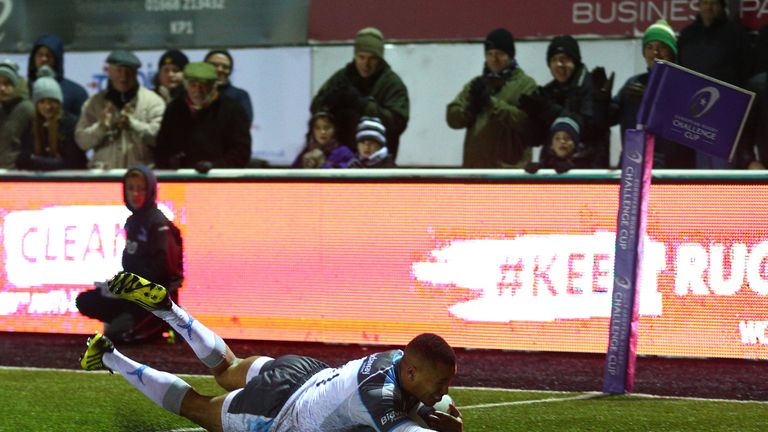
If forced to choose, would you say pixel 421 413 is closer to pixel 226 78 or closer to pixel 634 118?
pixel 634 118

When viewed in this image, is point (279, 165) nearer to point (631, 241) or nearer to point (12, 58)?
point (12, 58)

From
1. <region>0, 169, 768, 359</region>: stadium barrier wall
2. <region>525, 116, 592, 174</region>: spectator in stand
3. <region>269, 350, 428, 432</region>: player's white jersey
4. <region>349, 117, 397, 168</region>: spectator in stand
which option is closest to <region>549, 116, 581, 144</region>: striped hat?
<region>525, 116, 592, 174</region>: spectator in stand

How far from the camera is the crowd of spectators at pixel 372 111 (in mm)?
11547

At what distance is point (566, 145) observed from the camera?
1127 centimetres

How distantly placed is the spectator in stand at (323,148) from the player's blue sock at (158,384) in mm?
4631

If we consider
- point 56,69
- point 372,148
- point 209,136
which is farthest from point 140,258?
point 56,69

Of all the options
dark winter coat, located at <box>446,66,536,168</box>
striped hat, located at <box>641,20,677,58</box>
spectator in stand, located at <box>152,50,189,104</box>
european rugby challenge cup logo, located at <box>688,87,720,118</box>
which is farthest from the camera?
spectator in stand, located at <box>152,50,189,104</box>

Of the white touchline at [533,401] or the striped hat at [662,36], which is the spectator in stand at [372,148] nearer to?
the striped hat at [662,36]

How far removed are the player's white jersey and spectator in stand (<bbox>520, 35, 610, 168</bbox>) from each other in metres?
5.47

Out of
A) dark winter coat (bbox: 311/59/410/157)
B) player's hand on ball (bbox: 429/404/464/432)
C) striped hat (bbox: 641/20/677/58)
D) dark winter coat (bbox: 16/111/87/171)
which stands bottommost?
player's hand on ball (bbox: 429/404/464/432)

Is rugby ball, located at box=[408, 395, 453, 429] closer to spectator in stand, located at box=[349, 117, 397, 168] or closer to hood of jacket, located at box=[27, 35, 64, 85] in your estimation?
spectator in stand, located at box=[349, 117, 397, 168]

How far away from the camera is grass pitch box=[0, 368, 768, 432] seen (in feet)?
25.4

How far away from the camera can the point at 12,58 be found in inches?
607

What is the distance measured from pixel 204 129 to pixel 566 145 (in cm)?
339
